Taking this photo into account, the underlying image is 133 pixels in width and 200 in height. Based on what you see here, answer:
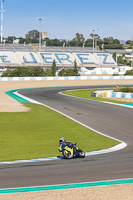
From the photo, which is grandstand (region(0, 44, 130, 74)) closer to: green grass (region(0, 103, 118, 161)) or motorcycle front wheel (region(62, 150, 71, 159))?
green grass (region(0, 103, 118, 161))

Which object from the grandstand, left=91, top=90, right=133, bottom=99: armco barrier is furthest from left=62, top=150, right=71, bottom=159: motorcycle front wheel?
the grandstand

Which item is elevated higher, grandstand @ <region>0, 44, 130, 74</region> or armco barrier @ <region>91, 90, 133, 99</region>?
grandstand @ <region>0, 44, 130, 74</region>

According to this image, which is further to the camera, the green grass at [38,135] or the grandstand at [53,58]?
the grandstand at [53,58]

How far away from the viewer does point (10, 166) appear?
13688 millimetres

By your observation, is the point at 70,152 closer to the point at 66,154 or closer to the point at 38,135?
the point at 66,154

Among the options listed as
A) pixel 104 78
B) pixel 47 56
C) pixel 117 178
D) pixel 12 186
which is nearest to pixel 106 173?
pixel 117 178

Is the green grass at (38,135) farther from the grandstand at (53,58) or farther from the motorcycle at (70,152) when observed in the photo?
the grandstand at (53,58)

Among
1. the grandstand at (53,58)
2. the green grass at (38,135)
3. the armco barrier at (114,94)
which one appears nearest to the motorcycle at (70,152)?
the green grass at (38,135)

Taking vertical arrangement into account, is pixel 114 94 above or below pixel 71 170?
below

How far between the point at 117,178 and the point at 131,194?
51.8 inches

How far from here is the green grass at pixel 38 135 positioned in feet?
54.6

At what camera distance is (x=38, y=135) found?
2052 cm

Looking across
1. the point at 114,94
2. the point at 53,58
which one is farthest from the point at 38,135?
the point at 53,58

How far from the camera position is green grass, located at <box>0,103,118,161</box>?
1666 cm
